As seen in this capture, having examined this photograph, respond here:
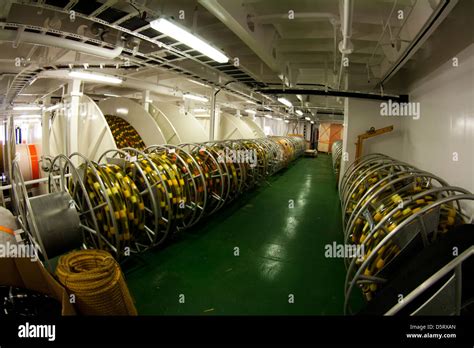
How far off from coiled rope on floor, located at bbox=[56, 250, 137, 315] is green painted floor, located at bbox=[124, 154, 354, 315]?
2.02ft

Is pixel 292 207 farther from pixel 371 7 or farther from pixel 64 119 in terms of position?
pixel 64 119

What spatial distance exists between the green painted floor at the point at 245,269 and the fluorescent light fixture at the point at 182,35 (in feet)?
7.88

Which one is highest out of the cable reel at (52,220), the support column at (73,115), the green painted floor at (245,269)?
the support column at (73,115)

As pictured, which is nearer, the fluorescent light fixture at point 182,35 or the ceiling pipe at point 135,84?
the fluorescent light fixture at point 182,35

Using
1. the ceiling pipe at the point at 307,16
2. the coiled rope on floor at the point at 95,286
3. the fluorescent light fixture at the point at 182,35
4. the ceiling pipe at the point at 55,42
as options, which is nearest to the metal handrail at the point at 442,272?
the coiled rope on floor at the point at 95,286

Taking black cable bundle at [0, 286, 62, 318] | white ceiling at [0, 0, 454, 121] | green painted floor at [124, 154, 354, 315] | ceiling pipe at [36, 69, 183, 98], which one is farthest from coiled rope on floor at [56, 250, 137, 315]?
ceiling pipe at [36, 69, 183, 98]

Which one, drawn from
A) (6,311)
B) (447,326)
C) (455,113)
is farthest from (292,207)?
(6,311)

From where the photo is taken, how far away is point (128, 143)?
5379 mm

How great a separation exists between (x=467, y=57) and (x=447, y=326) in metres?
2.52

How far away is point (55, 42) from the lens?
2.51 meters

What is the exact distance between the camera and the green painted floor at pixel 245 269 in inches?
82.4

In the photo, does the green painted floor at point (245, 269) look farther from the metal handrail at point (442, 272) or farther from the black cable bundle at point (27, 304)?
the metal handrail at point (442, 272)

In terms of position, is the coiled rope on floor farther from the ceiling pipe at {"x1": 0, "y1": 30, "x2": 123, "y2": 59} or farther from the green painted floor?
the ceiling pipe at {"x1": 0, "y1": 30, "x2": 123, "y2": 59}

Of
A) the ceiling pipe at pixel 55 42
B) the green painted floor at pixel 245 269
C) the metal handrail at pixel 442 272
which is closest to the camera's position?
the metal handrail at pixel 442 272
